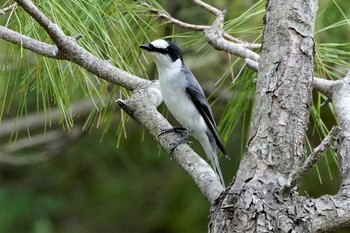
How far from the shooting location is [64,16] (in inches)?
62.0

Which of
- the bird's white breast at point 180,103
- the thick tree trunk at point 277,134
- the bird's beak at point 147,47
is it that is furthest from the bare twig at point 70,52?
the bird's white breast at point 180,103

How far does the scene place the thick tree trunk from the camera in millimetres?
1033

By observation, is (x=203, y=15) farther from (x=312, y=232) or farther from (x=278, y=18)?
(x=312, y=232)

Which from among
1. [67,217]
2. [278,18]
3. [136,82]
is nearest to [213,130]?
[136,82]

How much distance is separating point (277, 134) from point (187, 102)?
0.97m

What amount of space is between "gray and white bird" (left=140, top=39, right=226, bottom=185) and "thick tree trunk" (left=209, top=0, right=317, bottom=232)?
81 centimetres

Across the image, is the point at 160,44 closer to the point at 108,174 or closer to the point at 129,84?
the point at 129,84

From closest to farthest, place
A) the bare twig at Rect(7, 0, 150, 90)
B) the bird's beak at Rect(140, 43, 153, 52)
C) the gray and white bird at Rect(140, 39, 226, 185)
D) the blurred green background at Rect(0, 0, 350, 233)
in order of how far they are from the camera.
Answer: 1. the bare twig at Rect(7, 0, 150, 90)
2. the bird's beak at Rect(140, 43, 153, 52)
3. the gray and white bird at Rect(140, 39, 226, 185)
4. the blurred green background at Rect(0, 0, 350, 233)

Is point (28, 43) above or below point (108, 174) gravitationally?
below

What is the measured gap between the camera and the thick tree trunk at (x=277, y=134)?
1033 mm

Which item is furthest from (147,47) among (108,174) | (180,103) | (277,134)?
(108,174)

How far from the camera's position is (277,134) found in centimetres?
109

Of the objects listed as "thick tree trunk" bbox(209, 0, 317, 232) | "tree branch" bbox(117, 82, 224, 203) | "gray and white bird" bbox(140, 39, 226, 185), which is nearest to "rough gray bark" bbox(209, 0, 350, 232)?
"thick tree trunk" bbox(209, 0, 317, 232)

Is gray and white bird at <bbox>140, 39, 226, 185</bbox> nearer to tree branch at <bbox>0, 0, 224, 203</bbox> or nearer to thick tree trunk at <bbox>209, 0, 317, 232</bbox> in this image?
tree branch at <bbox>0, 0, 224, 203</bbox>
